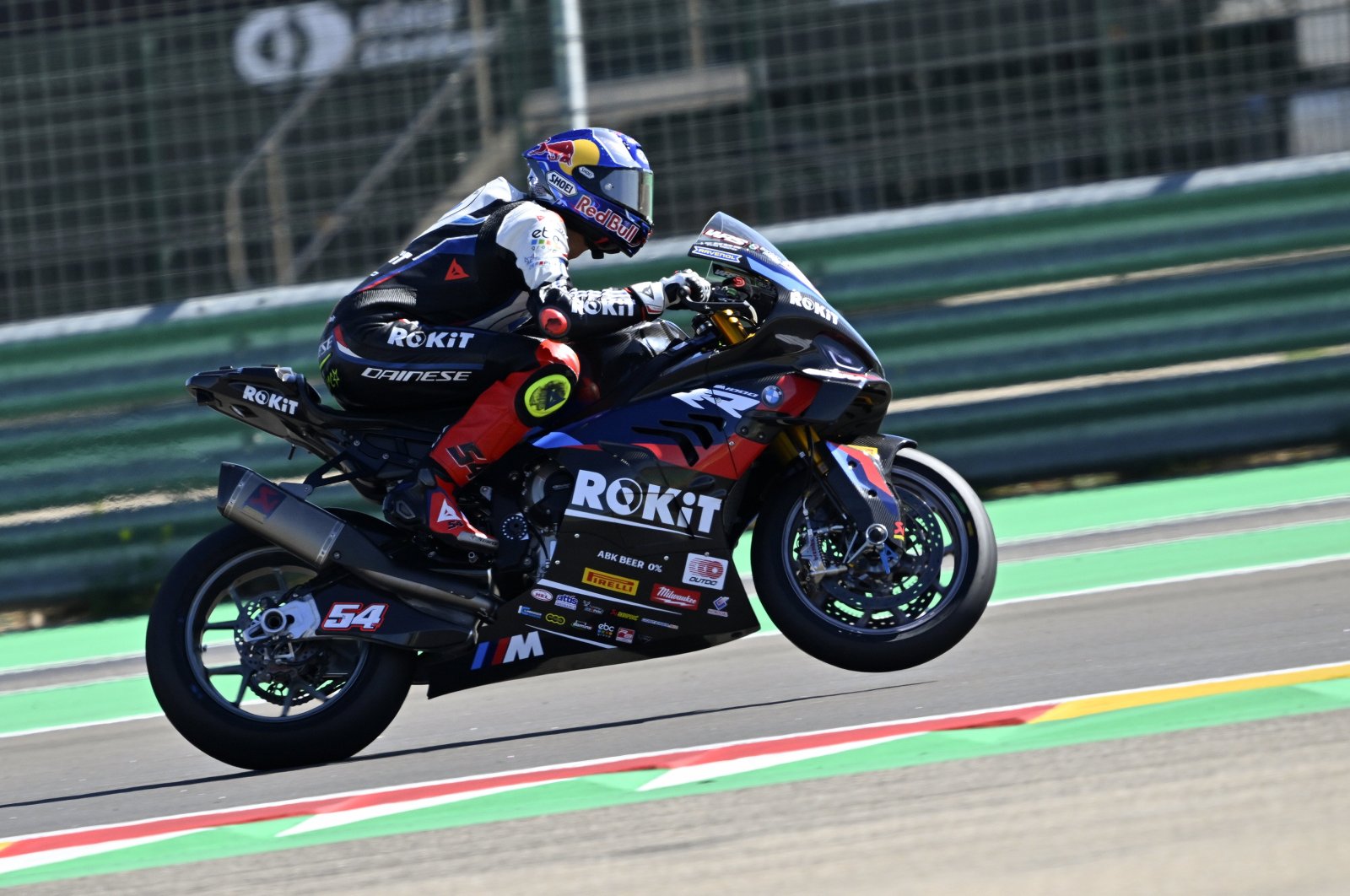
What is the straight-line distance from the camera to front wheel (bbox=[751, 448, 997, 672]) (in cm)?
543

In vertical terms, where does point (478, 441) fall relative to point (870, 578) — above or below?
above

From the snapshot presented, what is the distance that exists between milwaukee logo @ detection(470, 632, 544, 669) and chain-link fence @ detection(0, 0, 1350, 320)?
3.71m

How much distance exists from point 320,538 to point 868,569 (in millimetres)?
1632

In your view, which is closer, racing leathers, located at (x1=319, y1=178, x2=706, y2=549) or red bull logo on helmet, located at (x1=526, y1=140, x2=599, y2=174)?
racing leathers, located at (x1=319, y1=178, x2=706, y2=549)

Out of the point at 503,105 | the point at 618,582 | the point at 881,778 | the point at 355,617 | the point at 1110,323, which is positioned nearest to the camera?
the point at 881,778

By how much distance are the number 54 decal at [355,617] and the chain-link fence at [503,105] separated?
3.68 meters

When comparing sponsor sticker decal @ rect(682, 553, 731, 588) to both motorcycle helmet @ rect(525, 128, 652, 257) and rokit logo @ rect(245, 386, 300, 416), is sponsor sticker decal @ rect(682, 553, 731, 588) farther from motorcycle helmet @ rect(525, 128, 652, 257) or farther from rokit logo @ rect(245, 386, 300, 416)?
rokit logo @ rect(245, 386, 300, 416)

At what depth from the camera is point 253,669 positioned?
17.6 ft

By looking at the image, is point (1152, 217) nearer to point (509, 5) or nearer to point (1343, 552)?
point (1343, 552)

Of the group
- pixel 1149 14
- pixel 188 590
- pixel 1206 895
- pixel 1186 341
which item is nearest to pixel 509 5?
pixel 1149 14

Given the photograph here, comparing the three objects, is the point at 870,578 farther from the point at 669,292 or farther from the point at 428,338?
the point at 428,338

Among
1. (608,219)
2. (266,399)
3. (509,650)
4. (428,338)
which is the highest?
(608,219)

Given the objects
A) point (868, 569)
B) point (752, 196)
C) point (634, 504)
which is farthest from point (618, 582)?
point (752, 196)

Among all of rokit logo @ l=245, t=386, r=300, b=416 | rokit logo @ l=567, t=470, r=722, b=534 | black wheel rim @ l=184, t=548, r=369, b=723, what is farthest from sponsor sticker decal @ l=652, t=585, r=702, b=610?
rokit logo @ l=245, t=386, r=300, b=416
